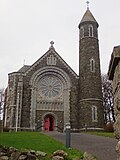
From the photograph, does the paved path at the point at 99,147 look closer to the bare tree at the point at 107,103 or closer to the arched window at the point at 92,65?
the arched window at the point at 92,65

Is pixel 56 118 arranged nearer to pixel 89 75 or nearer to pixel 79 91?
pixel 79 91

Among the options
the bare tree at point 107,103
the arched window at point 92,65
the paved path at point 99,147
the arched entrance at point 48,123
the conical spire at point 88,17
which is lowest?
the paved path at point 99,147

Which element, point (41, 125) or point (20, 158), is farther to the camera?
point (41, 125)

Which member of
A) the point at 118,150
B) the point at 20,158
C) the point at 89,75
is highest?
the point at 89,75

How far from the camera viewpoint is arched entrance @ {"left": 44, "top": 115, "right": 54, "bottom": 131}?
37250mm

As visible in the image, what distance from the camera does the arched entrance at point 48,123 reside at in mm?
37250

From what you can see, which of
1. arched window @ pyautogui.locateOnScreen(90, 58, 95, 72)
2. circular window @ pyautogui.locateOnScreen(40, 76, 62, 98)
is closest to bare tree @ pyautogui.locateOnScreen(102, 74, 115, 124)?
arched window @ pyautogui.locateOnScreen(90, 58, 95, 72)

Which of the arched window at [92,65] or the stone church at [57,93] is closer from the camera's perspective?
the stone church at [57,93]

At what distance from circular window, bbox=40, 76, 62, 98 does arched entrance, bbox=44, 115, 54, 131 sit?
3.02 metres

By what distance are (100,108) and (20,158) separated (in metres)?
27.3

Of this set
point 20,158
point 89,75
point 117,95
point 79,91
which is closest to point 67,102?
point 79,91

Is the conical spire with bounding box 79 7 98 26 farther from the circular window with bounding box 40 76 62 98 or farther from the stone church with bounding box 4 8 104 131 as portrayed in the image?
the circular window with bounding box 40 76 62 98

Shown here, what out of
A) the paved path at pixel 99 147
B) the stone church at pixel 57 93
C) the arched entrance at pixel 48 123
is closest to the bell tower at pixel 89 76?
the stone church at pixel 57 93

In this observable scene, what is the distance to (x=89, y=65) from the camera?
37.7 metres
